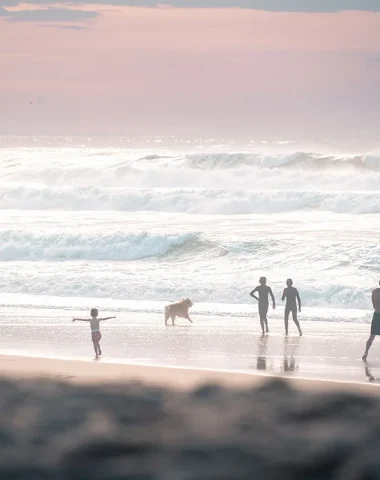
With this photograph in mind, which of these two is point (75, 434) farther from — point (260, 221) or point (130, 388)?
point (260, 221)

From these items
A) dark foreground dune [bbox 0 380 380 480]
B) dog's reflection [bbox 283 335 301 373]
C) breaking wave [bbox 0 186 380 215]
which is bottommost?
dog's reflection [bbox 283 335 301 373]

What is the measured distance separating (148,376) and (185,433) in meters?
3.78

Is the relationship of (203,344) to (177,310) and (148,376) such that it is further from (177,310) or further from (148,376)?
(148,376)

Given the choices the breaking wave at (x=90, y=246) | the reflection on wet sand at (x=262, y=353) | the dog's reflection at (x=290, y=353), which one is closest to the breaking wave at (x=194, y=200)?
the breaking wave at (x=90, y=246)

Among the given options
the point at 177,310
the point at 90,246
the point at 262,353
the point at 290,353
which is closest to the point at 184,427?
the point at 262,353

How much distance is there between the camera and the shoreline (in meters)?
11.8

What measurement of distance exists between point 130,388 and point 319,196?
132 ft

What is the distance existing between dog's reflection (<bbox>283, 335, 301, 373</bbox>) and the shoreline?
1034mm

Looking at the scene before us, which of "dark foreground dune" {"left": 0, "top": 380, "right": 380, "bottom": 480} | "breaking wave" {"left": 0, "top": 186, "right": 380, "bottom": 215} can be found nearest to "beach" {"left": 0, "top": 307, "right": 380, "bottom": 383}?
"dark foreground dune" {"left": 0, "top": 380, "right": 380, "bottom": 480}

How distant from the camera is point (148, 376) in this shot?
12.6m

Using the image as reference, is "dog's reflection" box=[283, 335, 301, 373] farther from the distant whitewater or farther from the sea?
the distant whitewater

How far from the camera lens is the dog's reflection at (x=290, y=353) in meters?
13.9

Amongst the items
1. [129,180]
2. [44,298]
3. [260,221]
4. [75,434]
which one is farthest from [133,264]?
[129,180]

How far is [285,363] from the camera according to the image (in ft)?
47.4
